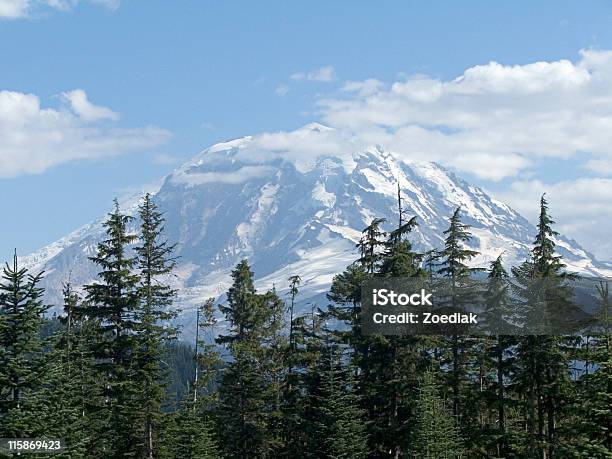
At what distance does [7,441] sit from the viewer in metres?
30.6

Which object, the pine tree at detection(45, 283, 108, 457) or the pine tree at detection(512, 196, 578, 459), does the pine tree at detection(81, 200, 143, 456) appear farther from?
the pine tree at detection(512, 196, 578, 459)

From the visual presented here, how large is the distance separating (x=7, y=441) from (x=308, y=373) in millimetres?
24958

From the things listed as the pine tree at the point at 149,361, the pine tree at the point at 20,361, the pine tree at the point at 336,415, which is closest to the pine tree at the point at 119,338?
the pine tree at the point at 149,361

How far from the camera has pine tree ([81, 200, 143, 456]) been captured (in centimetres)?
4575

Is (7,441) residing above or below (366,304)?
below

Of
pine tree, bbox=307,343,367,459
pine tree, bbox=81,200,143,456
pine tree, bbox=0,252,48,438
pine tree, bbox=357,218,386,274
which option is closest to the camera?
pine tree, bbox=0,252,48,438

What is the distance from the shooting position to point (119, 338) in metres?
46.3

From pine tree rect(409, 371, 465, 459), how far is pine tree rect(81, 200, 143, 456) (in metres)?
14.3

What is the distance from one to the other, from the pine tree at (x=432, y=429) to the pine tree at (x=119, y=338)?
14258 mm

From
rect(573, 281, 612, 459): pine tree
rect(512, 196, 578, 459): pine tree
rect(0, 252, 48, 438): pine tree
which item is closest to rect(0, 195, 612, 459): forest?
rect(512, 196, 578, 459): pine tree

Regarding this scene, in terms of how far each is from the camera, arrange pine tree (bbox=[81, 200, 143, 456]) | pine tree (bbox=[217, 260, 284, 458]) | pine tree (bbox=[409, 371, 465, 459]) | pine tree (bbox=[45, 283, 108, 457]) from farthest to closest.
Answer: pine tree (bbox=[217, 260, 284, 458]) → pine tree (bbox=[81, 200, 143, 456]) → pine tree (bbox=[409, 371, 465, 459]) → pine tree (bbox=[45, 283, 108, 457])

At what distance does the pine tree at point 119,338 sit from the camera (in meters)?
45.8

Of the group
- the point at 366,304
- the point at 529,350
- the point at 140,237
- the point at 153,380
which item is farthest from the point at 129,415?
the point at 529,350

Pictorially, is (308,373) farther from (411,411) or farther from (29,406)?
(29,406)
